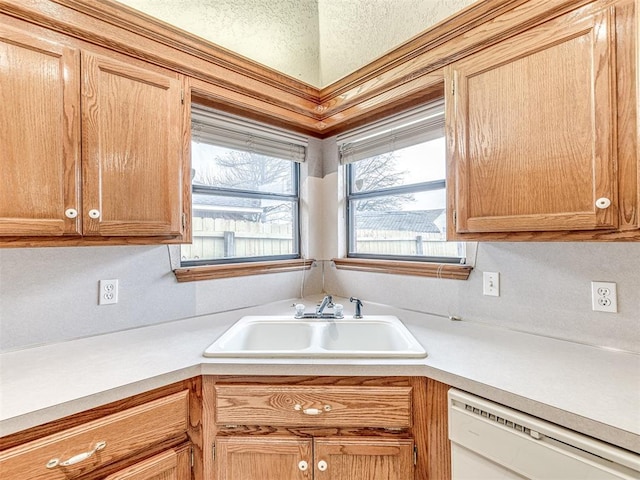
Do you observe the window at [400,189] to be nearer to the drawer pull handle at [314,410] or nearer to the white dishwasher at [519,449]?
the white dishwasher at [519,449]

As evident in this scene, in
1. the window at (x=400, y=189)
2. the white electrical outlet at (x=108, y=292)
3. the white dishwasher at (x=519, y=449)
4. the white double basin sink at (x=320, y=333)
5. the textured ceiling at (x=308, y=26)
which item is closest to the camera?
the white dishwasher at (x=519, y=449)

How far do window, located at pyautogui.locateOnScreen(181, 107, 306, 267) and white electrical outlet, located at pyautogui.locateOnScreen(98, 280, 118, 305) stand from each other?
36 centimetres

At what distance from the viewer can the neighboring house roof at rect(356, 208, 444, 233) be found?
1818 millimetres

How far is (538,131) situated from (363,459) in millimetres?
1334

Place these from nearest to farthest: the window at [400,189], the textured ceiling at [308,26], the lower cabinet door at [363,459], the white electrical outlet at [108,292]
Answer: the lower cabinet door at [363,459], the white electrical outlet at [108,292], the textured ceiling at [308,26], the window at [400,189]

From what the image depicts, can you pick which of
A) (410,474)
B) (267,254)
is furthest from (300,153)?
(410,474)

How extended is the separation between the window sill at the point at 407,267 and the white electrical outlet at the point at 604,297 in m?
0.48

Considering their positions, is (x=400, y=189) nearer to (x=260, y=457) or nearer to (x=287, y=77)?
(x=287, y=77)

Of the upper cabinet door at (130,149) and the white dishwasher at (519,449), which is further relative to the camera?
the upper cabinet door at (130,149)

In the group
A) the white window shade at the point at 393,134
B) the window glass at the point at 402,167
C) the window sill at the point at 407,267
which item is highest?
the white window shade at the point at 393,134

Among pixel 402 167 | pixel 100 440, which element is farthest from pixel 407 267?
pixel 100 440

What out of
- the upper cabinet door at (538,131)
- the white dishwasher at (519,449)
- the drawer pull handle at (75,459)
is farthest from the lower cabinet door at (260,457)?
the upper cabinet door at (538,131)

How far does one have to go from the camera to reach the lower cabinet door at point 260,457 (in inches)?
43.8

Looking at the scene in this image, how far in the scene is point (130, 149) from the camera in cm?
124
